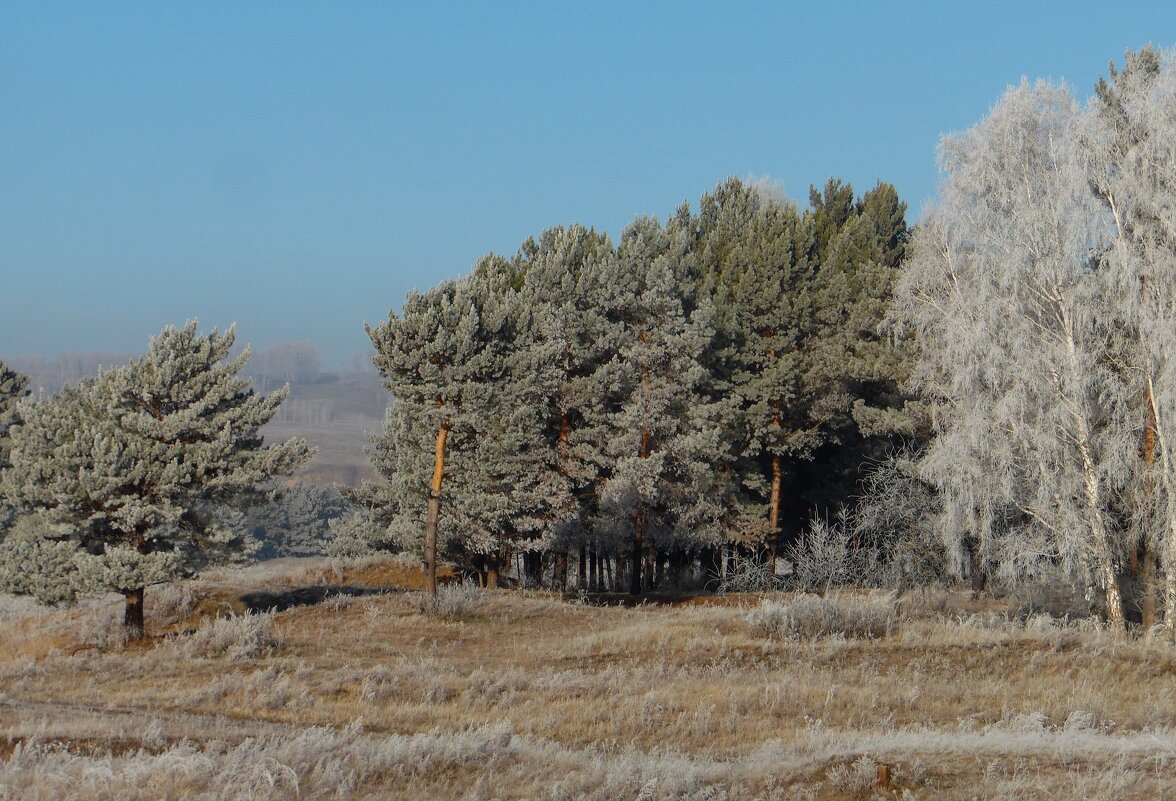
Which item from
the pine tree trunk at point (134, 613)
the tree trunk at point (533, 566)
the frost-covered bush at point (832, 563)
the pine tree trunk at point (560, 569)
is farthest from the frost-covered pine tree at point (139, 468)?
the tree trunk at point (533, 566)

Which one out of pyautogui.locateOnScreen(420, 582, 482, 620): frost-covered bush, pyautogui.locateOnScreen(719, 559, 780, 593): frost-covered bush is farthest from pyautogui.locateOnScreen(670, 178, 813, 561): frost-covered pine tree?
pyautogui.locateOnScreen(420, 582, 482, 620): frost-covered bush

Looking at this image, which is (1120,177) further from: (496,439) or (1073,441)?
(496,439)

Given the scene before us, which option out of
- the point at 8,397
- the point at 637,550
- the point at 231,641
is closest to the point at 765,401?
the point at 637,550

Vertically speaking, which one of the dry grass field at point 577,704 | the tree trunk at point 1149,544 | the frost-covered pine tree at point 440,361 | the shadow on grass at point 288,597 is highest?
the frost-covered pine tree at point 440,361

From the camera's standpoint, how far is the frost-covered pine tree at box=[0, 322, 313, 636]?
74.1 feet

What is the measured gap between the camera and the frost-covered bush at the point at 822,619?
20.8 metres

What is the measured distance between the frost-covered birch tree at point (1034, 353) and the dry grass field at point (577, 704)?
8.02 ft

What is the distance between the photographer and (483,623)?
25.0m

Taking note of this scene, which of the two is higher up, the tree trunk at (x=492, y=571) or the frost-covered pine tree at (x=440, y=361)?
the frost-covered pine tree at (x=440, y=361)

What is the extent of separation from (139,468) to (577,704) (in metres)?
13.2

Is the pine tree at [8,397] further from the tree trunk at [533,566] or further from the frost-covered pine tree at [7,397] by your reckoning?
the tree trunk at [533,566]

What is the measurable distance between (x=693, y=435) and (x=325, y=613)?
13.0 metres

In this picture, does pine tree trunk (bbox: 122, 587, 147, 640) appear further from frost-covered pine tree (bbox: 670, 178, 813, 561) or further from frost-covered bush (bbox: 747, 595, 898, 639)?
frost-covered pine tree (bbox: 670, 178, 813, 561)

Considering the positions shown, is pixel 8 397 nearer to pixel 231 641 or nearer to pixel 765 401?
pixel 231 641
